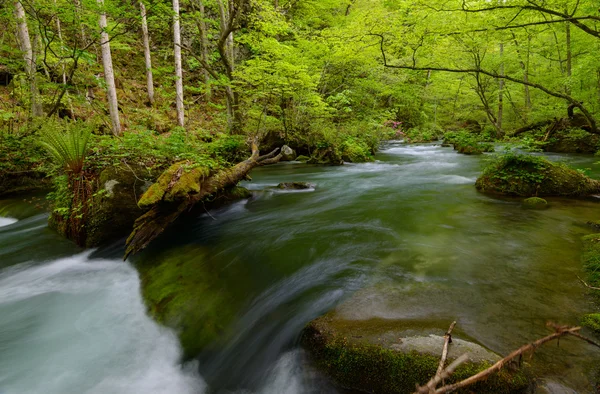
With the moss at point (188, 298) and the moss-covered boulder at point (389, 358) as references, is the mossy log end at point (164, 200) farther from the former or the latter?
the moss-covered boulder at point (389, 358)

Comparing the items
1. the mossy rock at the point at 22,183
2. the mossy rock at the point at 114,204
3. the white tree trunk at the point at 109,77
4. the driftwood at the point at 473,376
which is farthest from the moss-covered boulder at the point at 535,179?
the mossy rock at the point at 22,183

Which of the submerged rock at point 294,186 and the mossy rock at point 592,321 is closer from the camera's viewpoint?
the mossy rock at point 592,321

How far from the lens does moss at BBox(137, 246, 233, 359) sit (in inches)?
113

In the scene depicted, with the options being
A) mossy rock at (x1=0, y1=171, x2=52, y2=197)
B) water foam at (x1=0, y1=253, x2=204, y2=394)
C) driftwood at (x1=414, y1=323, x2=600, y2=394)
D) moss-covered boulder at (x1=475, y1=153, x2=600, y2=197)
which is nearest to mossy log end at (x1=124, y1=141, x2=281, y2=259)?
water foam at (x1=0, y1=253, x2=204, y2=394)

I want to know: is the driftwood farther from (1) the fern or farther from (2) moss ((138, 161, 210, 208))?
(1) the fern

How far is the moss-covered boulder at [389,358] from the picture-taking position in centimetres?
181

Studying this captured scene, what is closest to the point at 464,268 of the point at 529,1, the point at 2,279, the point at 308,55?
the point at 529,1

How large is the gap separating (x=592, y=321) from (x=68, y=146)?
6.80 metres

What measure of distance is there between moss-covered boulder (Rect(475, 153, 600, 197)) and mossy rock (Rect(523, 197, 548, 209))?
517mm

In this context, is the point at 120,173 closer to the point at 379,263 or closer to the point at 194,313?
the point at 194,313

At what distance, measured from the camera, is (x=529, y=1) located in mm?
4070

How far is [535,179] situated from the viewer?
6387 mm

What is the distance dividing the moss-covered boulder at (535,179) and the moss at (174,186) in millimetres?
6741

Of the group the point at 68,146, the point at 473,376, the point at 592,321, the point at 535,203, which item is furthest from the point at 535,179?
the point at 68,146
